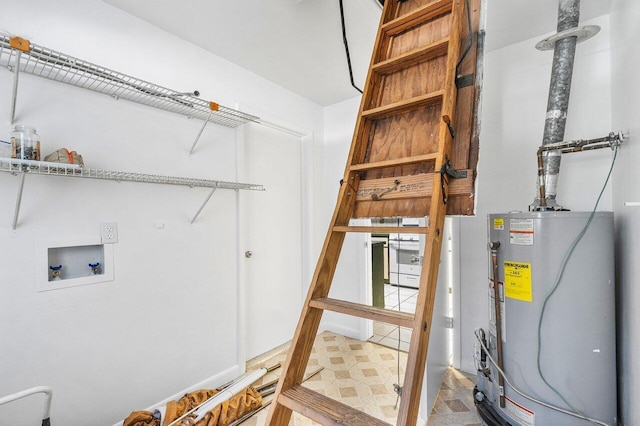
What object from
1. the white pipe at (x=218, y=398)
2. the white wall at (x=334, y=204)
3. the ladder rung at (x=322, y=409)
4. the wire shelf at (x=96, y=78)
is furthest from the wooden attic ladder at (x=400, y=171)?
the white wall at (x=334, y=204)

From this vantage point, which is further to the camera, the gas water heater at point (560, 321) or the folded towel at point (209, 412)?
the folded towel at point (209, 412)

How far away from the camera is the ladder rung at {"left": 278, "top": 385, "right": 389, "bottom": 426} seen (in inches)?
32.8

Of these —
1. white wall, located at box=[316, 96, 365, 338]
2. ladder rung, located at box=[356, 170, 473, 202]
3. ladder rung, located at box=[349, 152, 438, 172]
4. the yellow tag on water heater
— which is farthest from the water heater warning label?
white wall, located at box=[316, 96, 365, 338]

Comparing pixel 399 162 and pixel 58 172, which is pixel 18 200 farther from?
pixel 399 162

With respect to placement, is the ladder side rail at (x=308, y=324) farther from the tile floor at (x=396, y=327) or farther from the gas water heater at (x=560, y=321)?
the tile floor at (x=396, y=327)

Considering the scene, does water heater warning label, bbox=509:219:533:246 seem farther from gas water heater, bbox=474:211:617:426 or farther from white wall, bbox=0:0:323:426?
white wall, bbox=0:0:323:426

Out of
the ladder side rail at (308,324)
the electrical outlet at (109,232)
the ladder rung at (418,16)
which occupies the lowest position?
the ladder side rail at (308,324)

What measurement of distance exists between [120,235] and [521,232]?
7.42 ft

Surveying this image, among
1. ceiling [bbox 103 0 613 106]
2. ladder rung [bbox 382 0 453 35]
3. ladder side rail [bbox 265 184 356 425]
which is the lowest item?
ladder side rail [bbox 265 184 356 425]

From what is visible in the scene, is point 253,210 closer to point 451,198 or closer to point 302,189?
point 302,189

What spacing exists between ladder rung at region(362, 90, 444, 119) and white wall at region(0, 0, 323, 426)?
1455 millimetres

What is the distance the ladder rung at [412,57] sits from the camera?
1232mm

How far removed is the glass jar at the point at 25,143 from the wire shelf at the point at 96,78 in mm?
285

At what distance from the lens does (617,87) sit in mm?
1730
